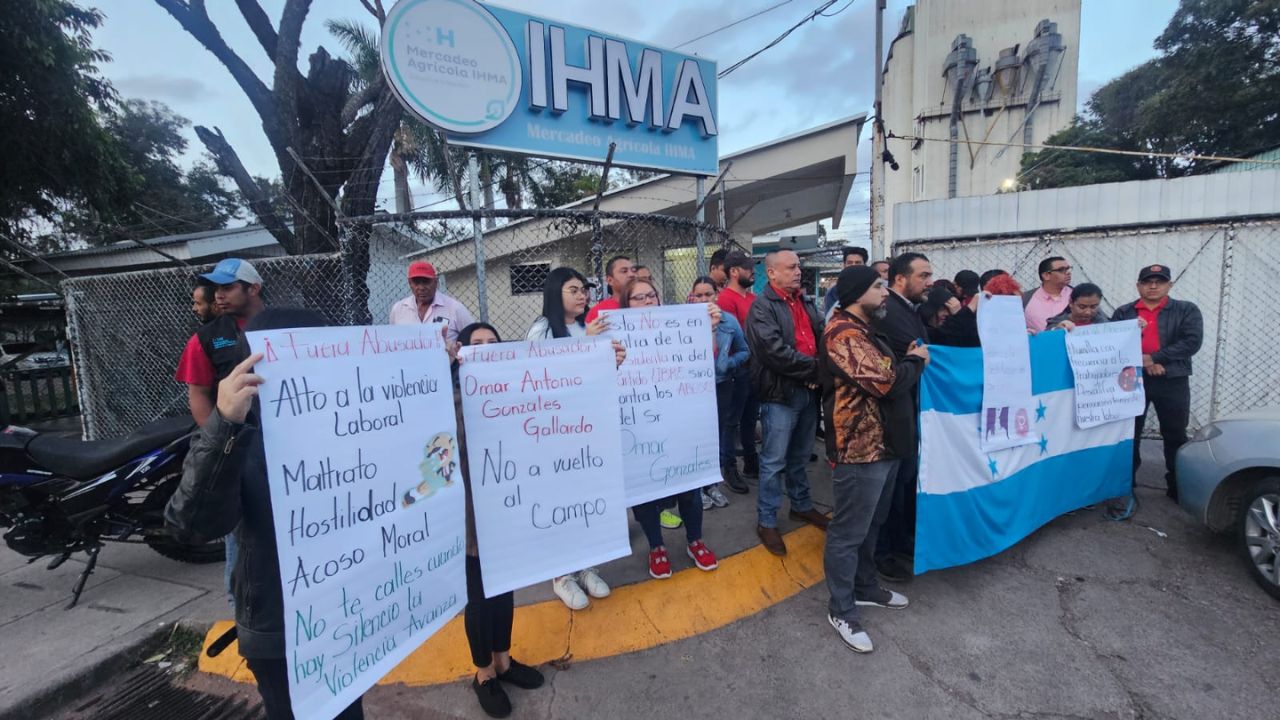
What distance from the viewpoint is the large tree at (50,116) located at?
7.39 m

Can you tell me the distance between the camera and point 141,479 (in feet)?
11.1

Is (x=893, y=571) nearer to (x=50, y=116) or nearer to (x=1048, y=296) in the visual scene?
(x=1048, y=296)

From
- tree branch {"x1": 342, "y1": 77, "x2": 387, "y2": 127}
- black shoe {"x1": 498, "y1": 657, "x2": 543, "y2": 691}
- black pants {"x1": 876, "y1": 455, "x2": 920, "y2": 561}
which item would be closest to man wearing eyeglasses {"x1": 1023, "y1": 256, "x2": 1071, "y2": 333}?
black pants {"x1": 876, "y1": 455, "x2": 920, "y2": 561}

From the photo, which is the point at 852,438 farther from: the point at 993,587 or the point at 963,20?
the point at 963,20

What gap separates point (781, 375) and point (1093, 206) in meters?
7.27

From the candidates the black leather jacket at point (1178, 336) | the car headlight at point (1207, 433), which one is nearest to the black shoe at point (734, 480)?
the car headlight at point (1207, 433)

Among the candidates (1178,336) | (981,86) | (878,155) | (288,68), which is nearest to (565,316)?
(1178,336)

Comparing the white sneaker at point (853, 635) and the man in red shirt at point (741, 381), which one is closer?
the white sneaker at point (853, 635)

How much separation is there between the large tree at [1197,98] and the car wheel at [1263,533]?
27.8m

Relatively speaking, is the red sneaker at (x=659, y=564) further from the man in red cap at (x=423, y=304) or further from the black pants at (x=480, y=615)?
the man in red cap at (x=423, y=304)

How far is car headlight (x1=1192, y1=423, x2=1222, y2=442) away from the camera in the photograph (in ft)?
11.5

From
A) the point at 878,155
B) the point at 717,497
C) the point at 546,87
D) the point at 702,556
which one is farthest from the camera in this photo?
the point at 878,155

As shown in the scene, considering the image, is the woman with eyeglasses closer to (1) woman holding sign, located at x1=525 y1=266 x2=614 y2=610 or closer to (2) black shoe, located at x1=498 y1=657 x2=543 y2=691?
(1) woman holding sign, located at x1=525 y1=266 x2=614 y2=610

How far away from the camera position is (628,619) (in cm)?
298
